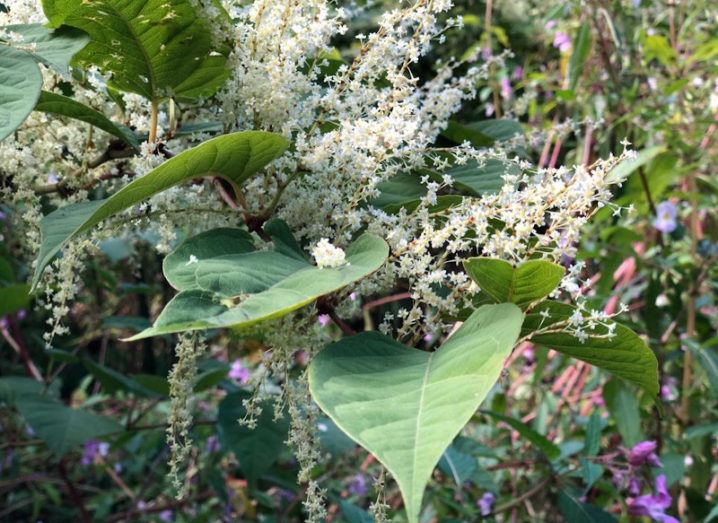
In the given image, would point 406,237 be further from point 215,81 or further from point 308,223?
point 215,81

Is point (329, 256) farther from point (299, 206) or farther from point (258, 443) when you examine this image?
point (258, 443)

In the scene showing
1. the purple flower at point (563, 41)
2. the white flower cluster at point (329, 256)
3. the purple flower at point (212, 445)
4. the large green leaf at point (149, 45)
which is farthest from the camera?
the purple flower at point (563, 41)

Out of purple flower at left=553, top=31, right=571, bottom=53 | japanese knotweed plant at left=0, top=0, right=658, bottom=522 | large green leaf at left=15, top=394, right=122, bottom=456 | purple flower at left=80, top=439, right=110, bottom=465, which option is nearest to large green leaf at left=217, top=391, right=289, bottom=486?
large green leaf at left=15, top=394, right=122, bottom=456

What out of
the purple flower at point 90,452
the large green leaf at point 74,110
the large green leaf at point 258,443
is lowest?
the purple flower at point 90,452

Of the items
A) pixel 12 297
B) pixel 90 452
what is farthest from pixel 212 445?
pixel 12 297

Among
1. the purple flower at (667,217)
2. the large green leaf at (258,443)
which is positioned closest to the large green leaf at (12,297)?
the large green leaf at (258,443)

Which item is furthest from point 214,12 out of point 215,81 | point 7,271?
point 7,271

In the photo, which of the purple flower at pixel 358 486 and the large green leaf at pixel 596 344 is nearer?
the large green leaf at pixel 596 344

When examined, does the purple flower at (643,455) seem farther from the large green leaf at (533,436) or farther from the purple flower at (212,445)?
the purple flower at (212,445)
